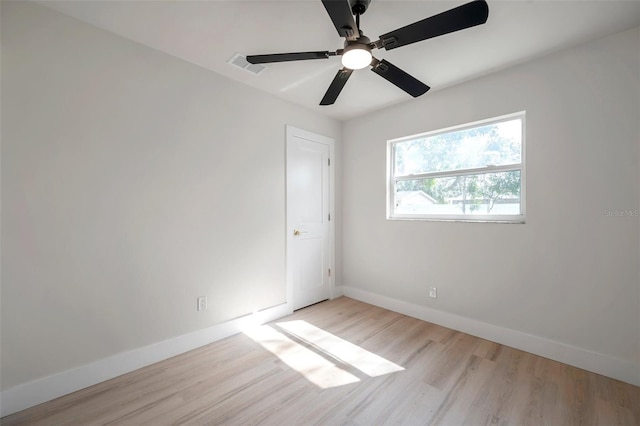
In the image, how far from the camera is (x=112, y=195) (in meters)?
2.05

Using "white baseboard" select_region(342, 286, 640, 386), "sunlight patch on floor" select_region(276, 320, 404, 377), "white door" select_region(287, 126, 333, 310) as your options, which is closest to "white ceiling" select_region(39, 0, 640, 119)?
"white door" select_region(287, 126, 333, 310)

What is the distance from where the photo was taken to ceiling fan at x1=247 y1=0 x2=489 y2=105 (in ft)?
4.20

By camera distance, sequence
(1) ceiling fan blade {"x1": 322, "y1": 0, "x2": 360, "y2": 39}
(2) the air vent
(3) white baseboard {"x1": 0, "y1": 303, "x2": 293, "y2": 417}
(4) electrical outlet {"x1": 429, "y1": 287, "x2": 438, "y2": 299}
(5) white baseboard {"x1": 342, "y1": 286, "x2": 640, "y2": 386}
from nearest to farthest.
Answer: (1) ceiling fan blade {"x1": 322, "y1": 0, "x2": 360, "y2": 39}, (3) white baseboard {"x1": 0, "y1": 303, "x2": 293, "y2": 417}, (5) white baseboard {"x1": 342, "y1": 286, "x2": 640, "y2": 386}, (2) the air vent, (4) electrical outlet {"x1": 429, "y1": 287, "x2": 438, "y2": 299}

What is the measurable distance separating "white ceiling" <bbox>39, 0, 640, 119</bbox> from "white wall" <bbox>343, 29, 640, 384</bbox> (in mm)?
249

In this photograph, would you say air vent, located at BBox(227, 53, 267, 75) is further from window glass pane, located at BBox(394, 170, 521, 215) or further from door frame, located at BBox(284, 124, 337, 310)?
window glass pane, located at BBox(394, 170, 521, 215)

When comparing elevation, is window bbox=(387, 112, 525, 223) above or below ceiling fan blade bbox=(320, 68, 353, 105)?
below

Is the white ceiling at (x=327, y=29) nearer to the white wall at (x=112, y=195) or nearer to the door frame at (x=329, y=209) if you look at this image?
the white wall at (x=112, y=195)

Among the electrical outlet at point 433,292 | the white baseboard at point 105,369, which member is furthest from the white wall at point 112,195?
the electrical outlet at point 433,292

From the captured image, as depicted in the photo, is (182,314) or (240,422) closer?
(240,422)

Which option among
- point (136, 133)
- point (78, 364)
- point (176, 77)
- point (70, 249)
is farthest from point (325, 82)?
point (78, 364)

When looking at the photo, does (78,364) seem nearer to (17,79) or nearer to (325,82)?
(17,79)

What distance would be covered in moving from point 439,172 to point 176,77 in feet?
9.23

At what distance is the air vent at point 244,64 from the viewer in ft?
7.68

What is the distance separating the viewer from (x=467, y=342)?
8.43 feet
